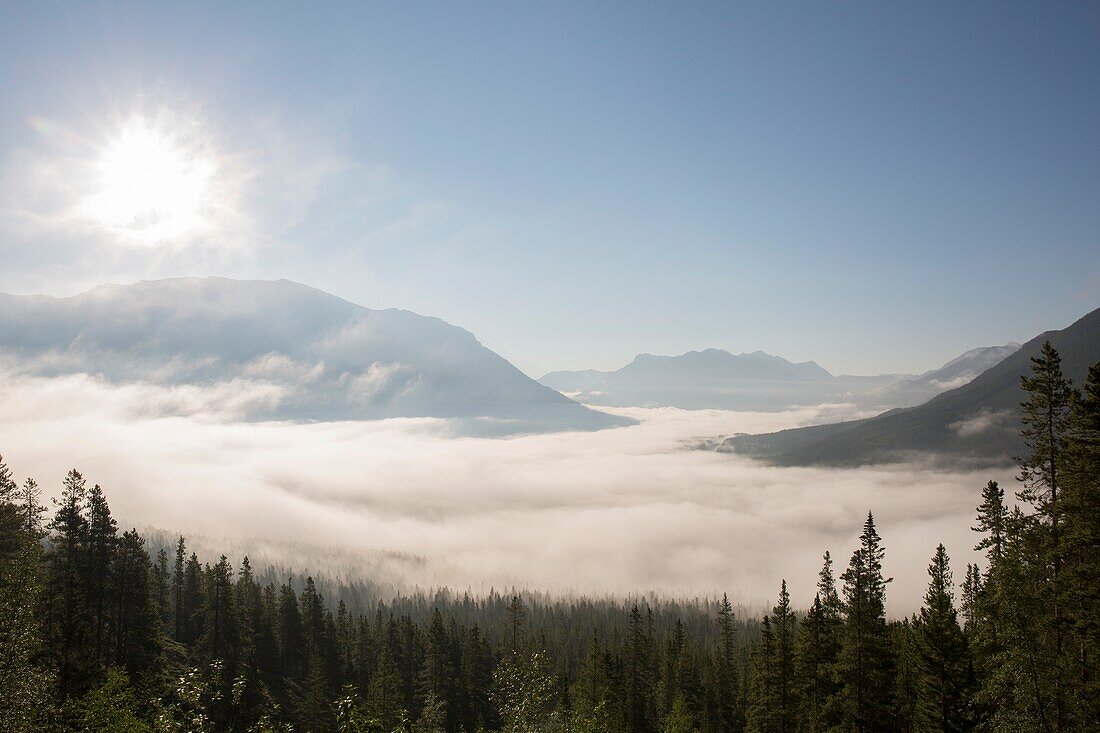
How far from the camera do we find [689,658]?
270 feet

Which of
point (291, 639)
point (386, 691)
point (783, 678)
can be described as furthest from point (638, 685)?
point (291, 639)

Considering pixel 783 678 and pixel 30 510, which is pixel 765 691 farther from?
pixel 30 510

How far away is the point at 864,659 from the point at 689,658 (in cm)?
5597

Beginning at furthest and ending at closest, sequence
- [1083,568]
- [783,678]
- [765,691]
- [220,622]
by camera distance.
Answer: [220,622] → [765,691] → [783,678] → [1083,568]

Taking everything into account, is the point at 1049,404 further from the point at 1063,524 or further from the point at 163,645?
the point at 163,645

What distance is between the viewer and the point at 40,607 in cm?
3847

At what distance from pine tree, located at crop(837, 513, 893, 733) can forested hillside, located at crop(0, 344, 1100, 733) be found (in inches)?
4.4

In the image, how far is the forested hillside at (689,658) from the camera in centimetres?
2119

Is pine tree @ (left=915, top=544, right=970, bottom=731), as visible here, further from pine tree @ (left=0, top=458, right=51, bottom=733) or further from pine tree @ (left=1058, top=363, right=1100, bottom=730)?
pine tree @ (left=0, top=458, right=51, bottom=733)

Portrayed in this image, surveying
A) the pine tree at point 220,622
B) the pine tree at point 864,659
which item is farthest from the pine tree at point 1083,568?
the pine tree at point 220,622

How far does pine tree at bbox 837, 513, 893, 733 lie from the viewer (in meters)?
32.7

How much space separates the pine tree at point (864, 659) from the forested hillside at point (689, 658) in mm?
112

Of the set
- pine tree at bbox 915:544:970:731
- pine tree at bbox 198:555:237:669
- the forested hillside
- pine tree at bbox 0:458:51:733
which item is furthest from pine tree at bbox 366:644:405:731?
pine tree at bbox 915:544:970:731

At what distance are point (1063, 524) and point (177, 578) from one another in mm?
102576
